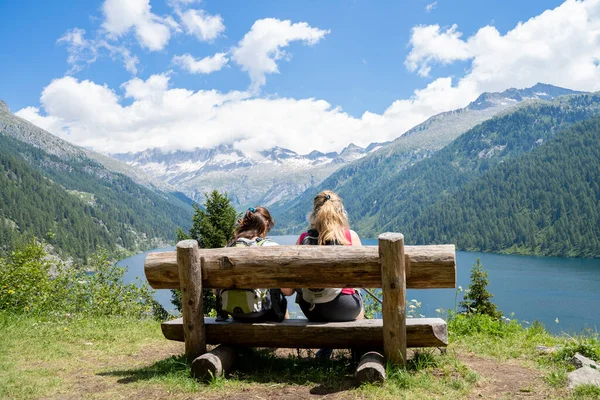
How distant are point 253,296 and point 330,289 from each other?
113 cm

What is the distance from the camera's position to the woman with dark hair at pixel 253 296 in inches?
263

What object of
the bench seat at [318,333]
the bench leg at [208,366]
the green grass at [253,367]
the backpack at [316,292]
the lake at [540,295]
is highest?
the backpack at [316,292]

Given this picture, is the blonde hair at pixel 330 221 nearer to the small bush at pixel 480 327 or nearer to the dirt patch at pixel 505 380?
the dirt patch at pixel 505 380

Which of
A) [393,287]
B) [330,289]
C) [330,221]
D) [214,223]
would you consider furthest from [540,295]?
[393,287]

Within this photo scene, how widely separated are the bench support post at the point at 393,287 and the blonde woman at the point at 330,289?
Answer: 75cm

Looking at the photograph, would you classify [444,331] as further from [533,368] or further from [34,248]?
[34,248]

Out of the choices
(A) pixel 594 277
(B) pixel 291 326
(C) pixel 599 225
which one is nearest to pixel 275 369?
(B) pixel 291 326

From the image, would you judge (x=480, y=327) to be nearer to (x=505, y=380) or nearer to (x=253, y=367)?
(x=505, y=380)

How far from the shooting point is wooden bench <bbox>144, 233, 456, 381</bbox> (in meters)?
5.81

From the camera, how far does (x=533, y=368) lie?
6379mm

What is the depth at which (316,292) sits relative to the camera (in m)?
6.52

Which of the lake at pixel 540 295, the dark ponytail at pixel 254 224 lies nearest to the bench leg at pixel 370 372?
the dark ponytail at pixel 254 224

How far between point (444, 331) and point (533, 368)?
140cm

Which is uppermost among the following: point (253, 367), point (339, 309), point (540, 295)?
point (339, 309)
